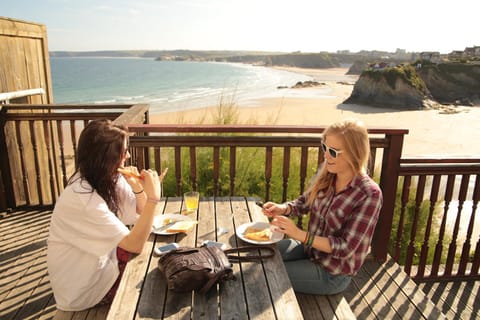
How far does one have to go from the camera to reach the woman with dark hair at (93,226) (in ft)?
5.83

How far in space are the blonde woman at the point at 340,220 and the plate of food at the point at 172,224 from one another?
499mm

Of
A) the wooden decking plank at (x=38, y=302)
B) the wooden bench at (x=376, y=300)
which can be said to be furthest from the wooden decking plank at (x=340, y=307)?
the wooden decking plank at (x=38, y=302)

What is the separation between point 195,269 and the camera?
1.53 metres

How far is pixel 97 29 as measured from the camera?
331 feet

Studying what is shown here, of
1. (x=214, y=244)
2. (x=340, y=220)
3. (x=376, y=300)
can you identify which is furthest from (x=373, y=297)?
(x=214, y=244)

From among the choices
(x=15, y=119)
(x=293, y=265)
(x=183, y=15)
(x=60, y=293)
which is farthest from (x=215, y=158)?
(x=183, y=15)

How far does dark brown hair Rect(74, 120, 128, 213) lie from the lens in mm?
1843

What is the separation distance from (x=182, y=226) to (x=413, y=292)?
169 centimetres

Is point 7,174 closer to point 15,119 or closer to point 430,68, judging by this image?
point 15,119

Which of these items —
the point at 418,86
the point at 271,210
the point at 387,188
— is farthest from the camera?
the point at 418,86

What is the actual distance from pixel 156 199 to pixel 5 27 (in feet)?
12.0

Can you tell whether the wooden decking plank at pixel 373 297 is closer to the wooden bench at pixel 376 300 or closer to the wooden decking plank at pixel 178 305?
the wooden bench at pixel 376 300

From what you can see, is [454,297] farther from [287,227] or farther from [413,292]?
[287,227]

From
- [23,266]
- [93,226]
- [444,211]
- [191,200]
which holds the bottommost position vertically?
[23,266]
